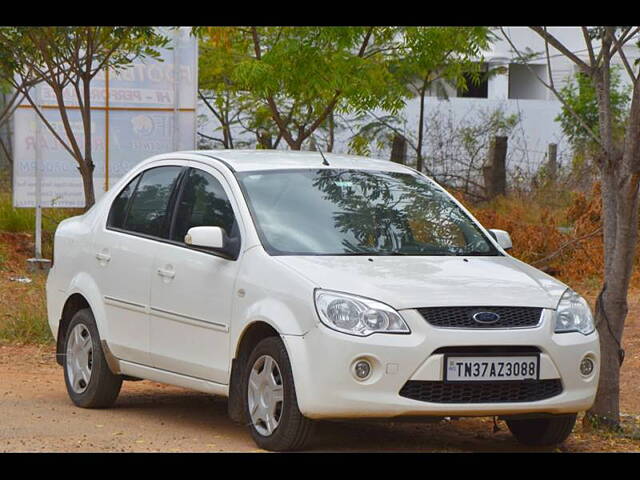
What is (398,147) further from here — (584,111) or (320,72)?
(320,72)

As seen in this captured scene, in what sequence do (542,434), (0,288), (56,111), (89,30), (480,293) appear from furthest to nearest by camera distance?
(56,111) < (0,288) < (89,30) < (542,434) < (480,293)

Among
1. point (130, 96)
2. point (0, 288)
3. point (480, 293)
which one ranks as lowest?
point (0, 288)

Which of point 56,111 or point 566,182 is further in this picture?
point 566,182

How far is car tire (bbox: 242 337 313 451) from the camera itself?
6.95 m

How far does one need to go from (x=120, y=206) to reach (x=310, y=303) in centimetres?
269

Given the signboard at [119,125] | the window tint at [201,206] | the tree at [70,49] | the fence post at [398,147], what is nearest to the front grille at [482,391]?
the window tint at [201,206]

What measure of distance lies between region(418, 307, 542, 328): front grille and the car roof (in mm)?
1831

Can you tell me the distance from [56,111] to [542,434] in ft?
40.8

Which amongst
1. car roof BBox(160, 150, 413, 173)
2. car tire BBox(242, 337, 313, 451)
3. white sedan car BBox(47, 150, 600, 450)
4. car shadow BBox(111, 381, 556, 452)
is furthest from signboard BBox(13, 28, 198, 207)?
car tire BBox(242, 337, 313, 451)

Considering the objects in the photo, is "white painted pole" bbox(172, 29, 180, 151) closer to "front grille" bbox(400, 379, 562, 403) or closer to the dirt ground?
the dirt ground

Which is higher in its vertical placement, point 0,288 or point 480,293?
point 480,293

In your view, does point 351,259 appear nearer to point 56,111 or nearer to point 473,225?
point 473,225

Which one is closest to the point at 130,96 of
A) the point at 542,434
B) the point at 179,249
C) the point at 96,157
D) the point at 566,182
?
the point at 96,157

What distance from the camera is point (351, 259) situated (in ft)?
24.4
